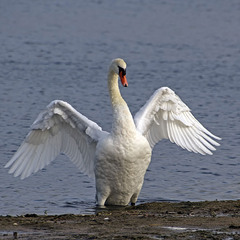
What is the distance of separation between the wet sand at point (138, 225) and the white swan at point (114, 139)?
0.96 meters

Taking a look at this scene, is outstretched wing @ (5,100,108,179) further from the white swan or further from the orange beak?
the orange beak

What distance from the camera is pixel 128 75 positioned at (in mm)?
20312

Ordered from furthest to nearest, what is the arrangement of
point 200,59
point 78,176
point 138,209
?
point 200,59 → point 78,176 → point 138,209

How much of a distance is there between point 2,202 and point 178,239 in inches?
168

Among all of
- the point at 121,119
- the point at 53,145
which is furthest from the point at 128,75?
the point at 121,119

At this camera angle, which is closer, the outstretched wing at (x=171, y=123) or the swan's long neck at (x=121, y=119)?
the swan's long neck at (x=121, y=119)

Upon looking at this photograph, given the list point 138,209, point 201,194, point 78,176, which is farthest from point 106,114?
point 138,209

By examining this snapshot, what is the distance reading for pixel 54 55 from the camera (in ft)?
74.6

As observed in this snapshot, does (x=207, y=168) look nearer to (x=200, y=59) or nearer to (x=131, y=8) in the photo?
(x=200, y=59)

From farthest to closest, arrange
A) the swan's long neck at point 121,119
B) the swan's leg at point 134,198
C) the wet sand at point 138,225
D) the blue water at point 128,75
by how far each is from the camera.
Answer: the blue water at point 128,75 < the swan's leg at point 134,198 < the swan's long neck at point 121,119 < the wet sand at point 138,225

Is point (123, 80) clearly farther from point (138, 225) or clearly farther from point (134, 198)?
point (138, 225)

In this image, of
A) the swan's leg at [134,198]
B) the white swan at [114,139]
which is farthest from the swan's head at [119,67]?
the swan's leg at [134,198]

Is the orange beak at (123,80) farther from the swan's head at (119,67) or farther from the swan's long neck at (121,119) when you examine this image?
the swan's long neck at (121,119)

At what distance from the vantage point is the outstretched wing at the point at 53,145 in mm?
11602
